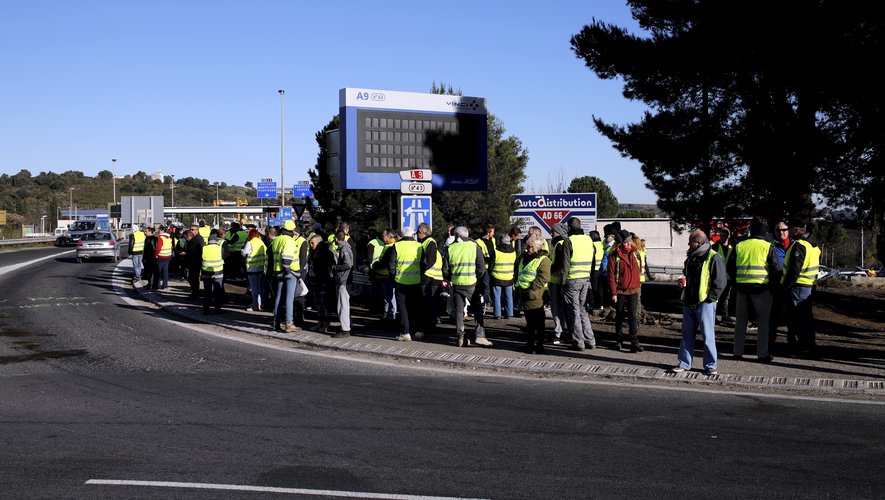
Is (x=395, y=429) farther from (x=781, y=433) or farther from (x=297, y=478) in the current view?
(x=781, y=433)

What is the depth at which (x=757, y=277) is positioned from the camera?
11211 mm

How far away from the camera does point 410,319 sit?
14203 mm

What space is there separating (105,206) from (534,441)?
146772 millimetres

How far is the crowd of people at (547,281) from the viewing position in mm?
11172

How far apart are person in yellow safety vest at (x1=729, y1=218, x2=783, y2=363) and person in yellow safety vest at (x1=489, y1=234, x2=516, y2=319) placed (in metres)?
3.67

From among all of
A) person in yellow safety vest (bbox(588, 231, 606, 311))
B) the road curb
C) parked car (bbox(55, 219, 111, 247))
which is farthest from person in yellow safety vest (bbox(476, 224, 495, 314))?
parked car (bbox(55, 219, 111, 247))

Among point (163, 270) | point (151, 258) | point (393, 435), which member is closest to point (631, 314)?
point (393, 435)

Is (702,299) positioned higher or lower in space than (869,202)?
lower

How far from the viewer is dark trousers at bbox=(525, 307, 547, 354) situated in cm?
1223

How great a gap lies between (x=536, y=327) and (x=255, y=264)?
303 inches

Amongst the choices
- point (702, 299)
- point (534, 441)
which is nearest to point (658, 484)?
point (534, 441)

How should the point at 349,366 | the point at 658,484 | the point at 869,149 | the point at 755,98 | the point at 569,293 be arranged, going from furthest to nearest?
the point at 755,98, the point at 869,149, the point at 569,293, the point at 349,366, the point at 658,484

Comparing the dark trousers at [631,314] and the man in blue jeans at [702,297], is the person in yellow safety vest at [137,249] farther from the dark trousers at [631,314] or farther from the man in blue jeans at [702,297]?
the man in blue jeans at [702,297]

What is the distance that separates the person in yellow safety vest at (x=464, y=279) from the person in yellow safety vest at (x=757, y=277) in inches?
150
